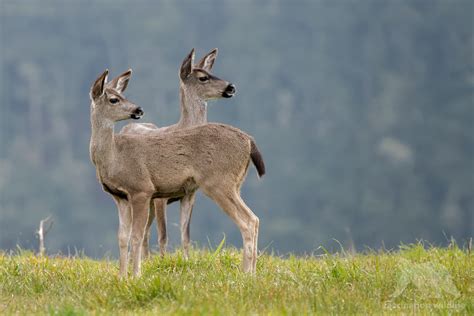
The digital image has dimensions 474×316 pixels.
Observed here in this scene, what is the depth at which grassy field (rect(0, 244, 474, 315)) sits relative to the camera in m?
8.02

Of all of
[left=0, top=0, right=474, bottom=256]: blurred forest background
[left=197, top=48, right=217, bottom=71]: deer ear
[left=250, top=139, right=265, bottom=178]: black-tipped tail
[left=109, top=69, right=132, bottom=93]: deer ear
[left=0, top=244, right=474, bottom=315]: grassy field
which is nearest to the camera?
[left=0, top=244, right=474, bottom=315]: grassy field

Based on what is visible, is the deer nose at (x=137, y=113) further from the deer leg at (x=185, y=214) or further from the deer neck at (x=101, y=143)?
the deer leg at (x=185, y=214)

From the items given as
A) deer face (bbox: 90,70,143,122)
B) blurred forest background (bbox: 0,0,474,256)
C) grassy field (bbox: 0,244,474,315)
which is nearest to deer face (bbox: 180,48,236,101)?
deer face (bbox: 90,70,143,122)

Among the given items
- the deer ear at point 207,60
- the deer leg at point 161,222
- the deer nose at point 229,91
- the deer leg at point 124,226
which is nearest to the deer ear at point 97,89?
the deer leg at point 124,226

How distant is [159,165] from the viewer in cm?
1040

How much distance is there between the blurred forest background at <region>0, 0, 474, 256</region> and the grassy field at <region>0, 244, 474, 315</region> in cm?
8929

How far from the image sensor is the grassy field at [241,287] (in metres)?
8.02

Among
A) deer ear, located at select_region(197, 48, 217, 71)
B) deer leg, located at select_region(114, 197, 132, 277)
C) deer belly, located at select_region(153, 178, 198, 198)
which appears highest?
deer ear, located at select_region(197, 48, 217, 71)

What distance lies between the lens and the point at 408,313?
26.2 feet

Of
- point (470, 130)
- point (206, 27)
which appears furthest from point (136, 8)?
point (470, 130)

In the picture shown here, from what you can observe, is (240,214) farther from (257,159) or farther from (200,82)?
(200,82)

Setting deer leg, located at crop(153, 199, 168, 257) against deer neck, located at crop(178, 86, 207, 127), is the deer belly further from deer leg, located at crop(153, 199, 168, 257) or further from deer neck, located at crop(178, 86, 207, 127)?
deer neck, located at crop(178, 86, 207, 127)

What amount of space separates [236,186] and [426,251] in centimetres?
219

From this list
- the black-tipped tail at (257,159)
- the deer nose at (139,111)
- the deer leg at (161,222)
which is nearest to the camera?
the deer nose at (139,111)
